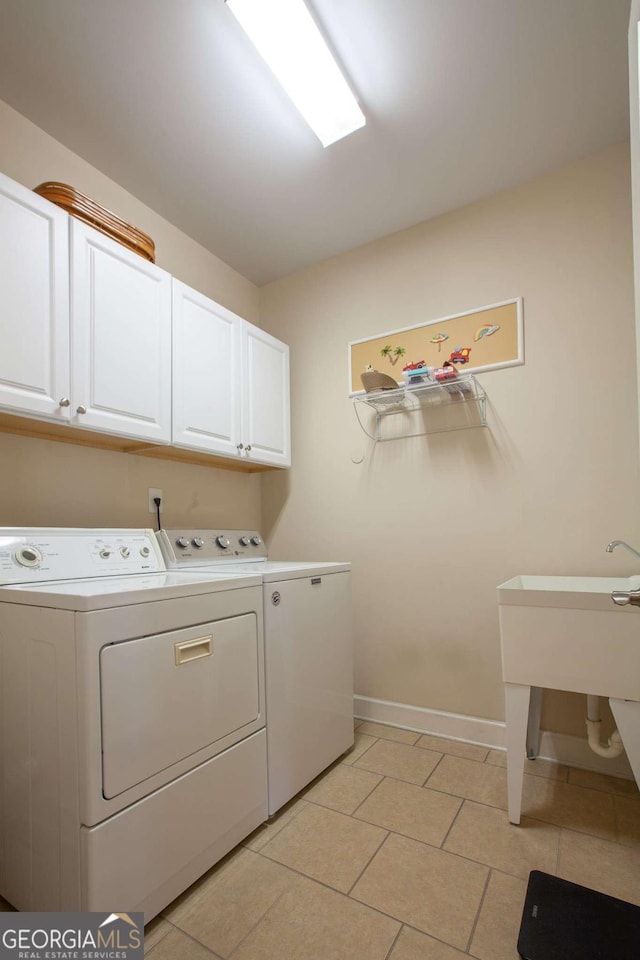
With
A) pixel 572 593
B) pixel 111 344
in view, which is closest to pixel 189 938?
pixel 572 593

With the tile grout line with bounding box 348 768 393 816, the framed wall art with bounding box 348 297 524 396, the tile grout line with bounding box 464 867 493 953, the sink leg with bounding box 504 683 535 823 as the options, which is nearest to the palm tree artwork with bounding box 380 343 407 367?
the framed wall art with bounding box 348 297 524 396

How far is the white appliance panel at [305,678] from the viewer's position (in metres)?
1.68

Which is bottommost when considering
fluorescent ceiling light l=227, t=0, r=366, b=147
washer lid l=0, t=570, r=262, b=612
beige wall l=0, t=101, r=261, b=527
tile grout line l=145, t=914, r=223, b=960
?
tile grout line l=145, t=914, r=223, b=960

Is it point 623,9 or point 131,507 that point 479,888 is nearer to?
point 131,507

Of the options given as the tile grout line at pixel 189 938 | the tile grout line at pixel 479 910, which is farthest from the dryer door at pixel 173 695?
the tile grout line at pixel 479 910

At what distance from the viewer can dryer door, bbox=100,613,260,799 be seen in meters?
1.12

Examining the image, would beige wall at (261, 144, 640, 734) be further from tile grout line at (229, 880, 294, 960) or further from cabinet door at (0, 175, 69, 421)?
cabinet door at (0, 175, 69, 421)

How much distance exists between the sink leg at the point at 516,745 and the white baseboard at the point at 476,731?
530 mm

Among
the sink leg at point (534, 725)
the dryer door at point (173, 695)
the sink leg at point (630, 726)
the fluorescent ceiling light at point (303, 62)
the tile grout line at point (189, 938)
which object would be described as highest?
the fluorescent ceiling light at point (303, 62)

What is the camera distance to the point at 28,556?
4.93 ft

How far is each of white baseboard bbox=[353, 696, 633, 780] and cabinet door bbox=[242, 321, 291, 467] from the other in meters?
1.44

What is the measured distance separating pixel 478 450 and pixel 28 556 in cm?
191

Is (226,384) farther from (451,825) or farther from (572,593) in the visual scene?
(451,825)

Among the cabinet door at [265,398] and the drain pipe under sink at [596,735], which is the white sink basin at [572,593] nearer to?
the drain pipe under sink at [596,735]
